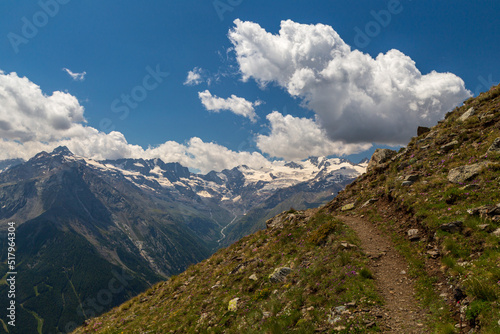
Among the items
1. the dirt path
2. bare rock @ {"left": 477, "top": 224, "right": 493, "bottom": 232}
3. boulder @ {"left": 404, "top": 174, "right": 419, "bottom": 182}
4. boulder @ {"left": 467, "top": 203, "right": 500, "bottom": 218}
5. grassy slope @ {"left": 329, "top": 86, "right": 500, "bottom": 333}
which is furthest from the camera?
boulder @ {"left": 404, "top": 174, "right": 419, "bottom": 182}

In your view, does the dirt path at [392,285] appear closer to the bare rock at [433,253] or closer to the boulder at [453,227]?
the bare rock at [433,253]

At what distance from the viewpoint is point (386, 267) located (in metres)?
15.4

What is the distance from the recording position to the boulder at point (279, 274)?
18172mm

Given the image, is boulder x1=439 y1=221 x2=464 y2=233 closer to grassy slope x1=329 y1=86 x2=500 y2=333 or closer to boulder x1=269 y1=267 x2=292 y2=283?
grassy slope x1=329 y1=86 x2=500 y2=333

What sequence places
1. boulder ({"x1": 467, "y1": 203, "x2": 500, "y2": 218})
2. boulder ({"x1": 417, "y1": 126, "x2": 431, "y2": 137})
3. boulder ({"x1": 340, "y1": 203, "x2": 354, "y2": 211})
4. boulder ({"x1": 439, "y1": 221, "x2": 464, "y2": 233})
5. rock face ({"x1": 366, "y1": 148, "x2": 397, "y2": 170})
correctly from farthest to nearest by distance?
rock face ({"x1": 366, "y1": 148, "x2": 397, "y2": 170}), boulder ({"x1": 417, "y1": 126, "x2": 431, "y2": 137}), boulder ({"x1": 340, "y1": 203, "x2": 354, "y2": 211}), boulder ({"x1": 439, "y1": 221, "x2": 464, "y2": 233}), boulder ({"x1": 467, "y1": 203, "x2": 500, "y2": 218})

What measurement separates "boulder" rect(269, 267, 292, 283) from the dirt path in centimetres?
620

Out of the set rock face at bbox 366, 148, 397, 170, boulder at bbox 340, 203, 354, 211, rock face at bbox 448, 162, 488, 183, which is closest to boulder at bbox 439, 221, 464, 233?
rock face at bbox 448, 162, 488, 183

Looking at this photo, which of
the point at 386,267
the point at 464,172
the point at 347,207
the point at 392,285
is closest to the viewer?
the point at 392,285

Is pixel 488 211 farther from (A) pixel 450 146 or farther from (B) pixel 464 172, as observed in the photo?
(A) pixel 450 146

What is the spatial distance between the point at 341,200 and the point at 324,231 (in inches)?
511

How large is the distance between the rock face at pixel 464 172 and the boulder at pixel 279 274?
15816 millimetres

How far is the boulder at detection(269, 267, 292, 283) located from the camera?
18.2 metres

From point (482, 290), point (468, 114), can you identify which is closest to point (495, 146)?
point (468, 114)

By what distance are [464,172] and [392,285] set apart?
43.0 ft
